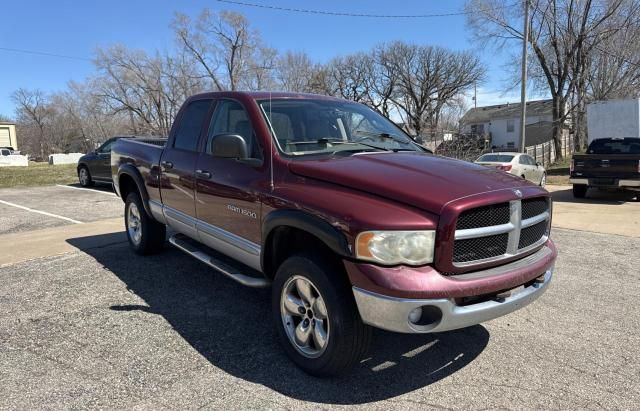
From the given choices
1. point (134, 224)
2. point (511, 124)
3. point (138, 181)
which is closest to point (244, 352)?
point (138, 181)

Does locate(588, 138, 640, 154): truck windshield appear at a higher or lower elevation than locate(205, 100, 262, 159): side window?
lower

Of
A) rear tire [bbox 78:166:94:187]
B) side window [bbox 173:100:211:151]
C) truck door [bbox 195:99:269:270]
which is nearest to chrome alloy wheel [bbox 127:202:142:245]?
side window [bbox 173:100:211:151]

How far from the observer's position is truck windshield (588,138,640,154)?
43.8 ft

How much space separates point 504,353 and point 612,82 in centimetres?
3522

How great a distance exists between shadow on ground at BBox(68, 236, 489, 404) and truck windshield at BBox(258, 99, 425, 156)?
1533 mm

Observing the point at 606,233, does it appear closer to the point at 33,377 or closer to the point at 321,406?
the point at 321,406

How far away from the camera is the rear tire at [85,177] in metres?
15.8

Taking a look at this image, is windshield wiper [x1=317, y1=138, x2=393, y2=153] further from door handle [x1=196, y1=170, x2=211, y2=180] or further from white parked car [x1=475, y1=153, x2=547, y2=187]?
white parked car [x1=475, y1=153, x2=547, y2=187]

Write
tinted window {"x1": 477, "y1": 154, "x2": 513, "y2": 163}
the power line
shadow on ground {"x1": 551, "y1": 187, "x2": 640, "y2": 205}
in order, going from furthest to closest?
the power line, tinted window {"x1": 477, "y1": 154, "x2": 513, "y2": 163}, shadow on ground {"x1": 551, "y1": 187, "x2": 640, "y2": 205}

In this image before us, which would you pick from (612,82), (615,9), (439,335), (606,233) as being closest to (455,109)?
(612,82)

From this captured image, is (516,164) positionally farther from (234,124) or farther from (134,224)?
(234,124)

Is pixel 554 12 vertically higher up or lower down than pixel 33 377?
higher up

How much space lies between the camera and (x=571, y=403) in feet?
9.31

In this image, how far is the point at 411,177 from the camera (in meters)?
3.01
